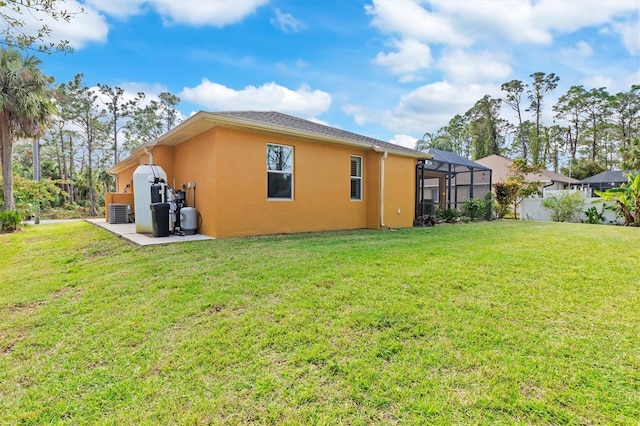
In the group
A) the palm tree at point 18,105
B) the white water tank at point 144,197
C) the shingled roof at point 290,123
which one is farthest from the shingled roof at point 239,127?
the palm tree at point 18,105

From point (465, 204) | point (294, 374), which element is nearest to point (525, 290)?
point (294, 374)

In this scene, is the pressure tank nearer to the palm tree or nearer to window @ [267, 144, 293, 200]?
window @ [267, 144, 293, 200]

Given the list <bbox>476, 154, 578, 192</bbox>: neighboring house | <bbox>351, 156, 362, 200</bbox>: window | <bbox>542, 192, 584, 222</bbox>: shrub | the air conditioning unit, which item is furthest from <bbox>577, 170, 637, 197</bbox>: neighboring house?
the air conditioning unit

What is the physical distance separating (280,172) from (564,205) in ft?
46.7

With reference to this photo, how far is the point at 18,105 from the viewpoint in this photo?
43.2ft

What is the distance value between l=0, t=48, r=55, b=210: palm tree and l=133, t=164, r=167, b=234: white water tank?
9.11 m

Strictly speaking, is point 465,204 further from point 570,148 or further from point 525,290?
point 570,148

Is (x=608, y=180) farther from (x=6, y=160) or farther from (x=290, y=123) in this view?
(x=6, y=160)

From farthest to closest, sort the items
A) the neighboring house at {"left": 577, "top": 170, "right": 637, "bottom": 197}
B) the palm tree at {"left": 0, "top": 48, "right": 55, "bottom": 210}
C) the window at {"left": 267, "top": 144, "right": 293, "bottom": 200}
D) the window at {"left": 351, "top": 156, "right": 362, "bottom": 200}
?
the neighboring house at {"left": 577, "top": 170, "right": 637, "bottom": 197} → the palm tree at {"left": 0, "top": 48, "right": 55, "bottom": 210} → the window at {"left": 351, "top": 156, "right": 362, "bottom": 200} → the window at {"left": 267, "top": 144, "right": 293, "bottom": 200}

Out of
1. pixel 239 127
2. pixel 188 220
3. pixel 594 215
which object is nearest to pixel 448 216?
pixel 594 215

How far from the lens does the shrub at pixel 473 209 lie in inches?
564

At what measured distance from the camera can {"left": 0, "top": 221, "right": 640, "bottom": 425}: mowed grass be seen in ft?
6.58

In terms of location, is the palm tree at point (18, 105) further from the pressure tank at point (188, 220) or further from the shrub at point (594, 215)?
the shrub at point (594, 215)

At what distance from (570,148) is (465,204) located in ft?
107
